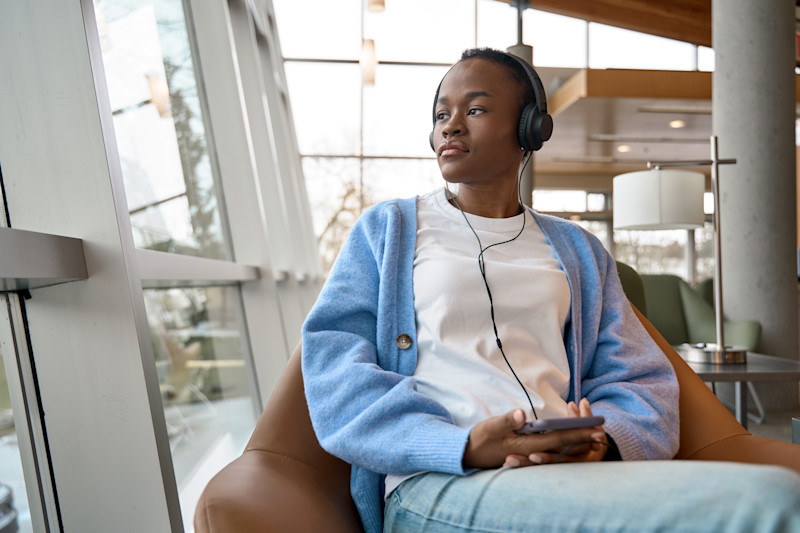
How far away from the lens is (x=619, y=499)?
82 centimetres

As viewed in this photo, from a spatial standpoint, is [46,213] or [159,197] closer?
[46,213]

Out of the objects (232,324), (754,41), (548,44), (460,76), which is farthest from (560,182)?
(460,76)

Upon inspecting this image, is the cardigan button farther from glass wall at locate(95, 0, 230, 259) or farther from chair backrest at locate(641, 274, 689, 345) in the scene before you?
chair backrest at locate(641, 274, 689, 345)

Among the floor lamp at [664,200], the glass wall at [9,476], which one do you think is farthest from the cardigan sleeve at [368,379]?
the floor lamp at [664,200]

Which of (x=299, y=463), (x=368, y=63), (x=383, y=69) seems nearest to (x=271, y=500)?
(x=299, y=463)

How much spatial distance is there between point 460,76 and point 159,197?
1.35 meters

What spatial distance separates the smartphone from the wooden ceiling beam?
9.22m

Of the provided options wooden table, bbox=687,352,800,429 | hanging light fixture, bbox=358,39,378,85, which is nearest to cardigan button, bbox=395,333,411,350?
wooden table, bbox=687,352,800,429

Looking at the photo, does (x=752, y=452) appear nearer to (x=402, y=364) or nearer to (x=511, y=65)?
(x=402, y=364)

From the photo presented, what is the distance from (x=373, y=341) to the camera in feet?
4.30

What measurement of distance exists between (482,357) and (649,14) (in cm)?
943

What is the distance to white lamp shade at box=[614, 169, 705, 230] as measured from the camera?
3.14 m

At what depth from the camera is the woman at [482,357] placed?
37.2 inches

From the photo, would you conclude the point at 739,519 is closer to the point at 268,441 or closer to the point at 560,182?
the point at 268,441
